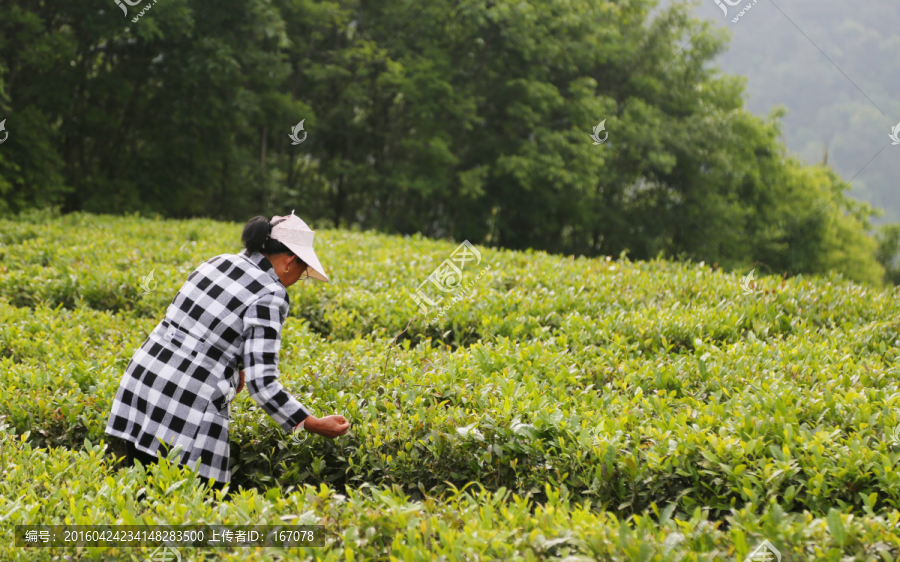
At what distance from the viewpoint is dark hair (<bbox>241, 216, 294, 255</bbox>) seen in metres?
3.13

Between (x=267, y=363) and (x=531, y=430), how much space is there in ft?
4.26

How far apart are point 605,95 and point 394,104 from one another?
8.48 metres

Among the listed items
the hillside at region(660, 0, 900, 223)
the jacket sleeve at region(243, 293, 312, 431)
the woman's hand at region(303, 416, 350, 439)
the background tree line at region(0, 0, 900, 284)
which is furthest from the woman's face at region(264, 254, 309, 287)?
the hillside at region(660, 0, 900, 223)

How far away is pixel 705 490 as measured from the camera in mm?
2721

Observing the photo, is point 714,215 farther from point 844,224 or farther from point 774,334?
point 774,334

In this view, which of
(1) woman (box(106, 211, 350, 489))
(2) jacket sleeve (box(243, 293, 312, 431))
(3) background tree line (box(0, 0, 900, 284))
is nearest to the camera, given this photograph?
(2) jacket sleeve (box(243, 293, 312, 431))

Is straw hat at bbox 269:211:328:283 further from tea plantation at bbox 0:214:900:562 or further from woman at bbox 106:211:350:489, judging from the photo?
tea plantation at bbox 0:214:900:562

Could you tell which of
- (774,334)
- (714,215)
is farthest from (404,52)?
(774,334)

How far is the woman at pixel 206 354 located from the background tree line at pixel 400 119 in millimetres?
12969

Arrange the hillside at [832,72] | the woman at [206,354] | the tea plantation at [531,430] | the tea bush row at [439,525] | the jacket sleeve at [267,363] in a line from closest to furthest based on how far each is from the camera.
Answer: the tea bush row at [439,525] < the tea plantation at [531,430] < the jacket sleeve at [267,363] < the woman at [206,354] < the hillside at [832,72]

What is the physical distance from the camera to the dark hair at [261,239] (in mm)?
3133

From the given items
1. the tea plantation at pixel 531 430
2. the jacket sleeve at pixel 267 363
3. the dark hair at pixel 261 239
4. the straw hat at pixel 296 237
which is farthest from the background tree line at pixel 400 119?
the jacket sleeve at pixel 267 363

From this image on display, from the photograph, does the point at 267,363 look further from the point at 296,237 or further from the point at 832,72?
the point at 832,72

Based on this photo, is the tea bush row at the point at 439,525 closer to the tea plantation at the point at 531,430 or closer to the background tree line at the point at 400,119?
the tea plantation at the point at 531,430
